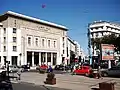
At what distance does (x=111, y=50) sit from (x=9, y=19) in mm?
38232

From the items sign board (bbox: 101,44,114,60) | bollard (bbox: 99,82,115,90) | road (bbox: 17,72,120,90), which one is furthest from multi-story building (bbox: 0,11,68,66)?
bollard (bbox: 99,82,115,90)

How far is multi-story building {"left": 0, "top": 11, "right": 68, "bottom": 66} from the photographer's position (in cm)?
6619

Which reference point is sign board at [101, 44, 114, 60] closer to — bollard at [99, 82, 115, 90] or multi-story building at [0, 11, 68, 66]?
bollard at [99, 82, 115, 90]

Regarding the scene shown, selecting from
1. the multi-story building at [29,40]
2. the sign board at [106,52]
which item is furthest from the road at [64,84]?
the multi-story building at [29,40]

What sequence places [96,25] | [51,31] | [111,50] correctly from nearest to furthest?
1. [111,50]
2. [51,31]
3. [96,25]

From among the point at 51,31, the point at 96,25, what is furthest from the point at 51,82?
the point at 96,25

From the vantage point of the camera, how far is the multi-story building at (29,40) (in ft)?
217

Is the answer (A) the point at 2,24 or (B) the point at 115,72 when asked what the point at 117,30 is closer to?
(A) the point at 2,24

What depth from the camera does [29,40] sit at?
7225 centimetres

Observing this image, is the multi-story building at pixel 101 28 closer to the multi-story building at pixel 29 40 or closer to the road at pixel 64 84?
the multi-story building at pixel 29 40

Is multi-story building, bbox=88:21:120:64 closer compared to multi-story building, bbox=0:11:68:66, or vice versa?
multi-story building, bbox=0:11:68:66

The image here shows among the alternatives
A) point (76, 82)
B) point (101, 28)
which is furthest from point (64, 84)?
point (101, 28)

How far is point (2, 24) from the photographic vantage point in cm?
6681

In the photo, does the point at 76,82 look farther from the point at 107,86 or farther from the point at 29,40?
the point at 29,40
